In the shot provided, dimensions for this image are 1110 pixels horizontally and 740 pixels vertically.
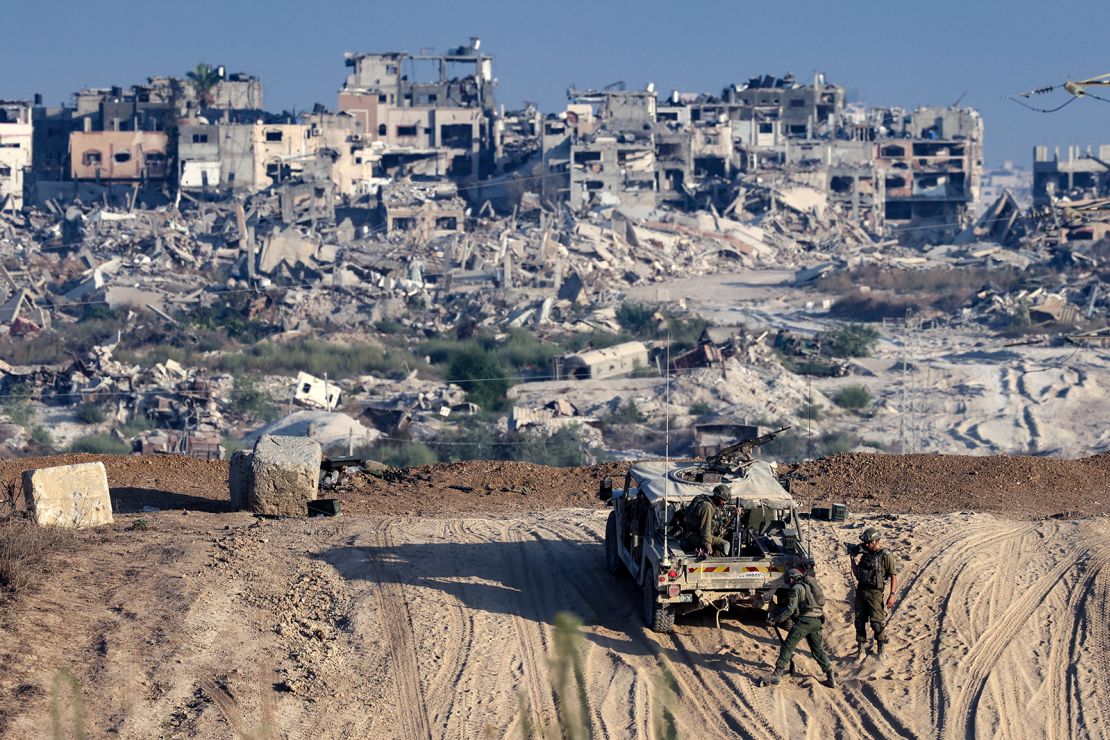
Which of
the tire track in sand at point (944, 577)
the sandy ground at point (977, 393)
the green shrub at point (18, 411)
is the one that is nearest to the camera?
the tire track in sand at point (944, 577)

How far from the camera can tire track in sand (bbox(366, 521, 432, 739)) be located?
9.71 metres

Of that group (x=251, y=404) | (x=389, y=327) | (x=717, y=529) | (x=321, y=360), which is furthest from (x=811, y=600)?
(x=389, y=327)

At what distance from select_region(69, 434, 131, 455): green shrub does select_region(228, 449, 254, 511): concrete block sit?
614 inches

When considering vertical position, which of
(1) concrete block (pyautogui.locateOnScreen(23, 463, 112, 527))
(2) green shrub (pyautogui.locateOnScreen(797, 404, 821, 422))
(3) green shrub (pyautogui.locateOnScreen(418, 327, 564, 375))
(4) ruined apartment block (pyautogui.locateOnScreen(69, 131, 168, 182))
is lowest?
(1) concrete block (pyautogui.locateOnScreen(23, 463, 112, 527))

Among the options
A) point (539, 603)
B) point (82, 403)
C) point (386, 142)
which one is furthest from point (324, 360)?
point (386, 142)

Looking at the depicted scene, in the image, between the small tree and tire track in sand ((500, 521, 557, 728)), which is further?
the small tree

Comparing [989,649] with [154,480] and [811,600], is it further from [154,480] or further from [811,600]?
[154,480]

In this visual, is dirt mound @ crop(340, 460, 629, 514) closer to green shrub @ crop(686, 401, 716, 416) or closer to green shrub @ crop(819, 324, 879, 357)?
green shrub @ crop(686, 401, 716, 416)

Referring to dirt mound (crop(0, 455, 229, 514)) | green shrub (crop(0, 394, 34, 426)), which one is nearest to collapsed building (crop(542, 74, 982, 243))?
green shrub (crop(0, 394, 34, 426))

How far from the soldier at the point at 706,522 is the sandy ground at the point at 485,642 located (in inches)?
26.2

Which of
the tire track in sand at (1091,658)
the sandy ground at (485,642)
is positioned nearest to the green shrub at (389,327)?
the sandy ground at (485,642)

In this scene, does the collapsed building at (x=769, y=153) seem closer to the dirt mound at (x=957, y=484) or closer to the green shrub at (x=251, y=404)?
the green shrub at (x=251, y=404)

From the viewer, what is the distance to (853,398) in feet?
116

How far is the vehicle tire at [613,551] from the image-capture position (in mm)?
12586
